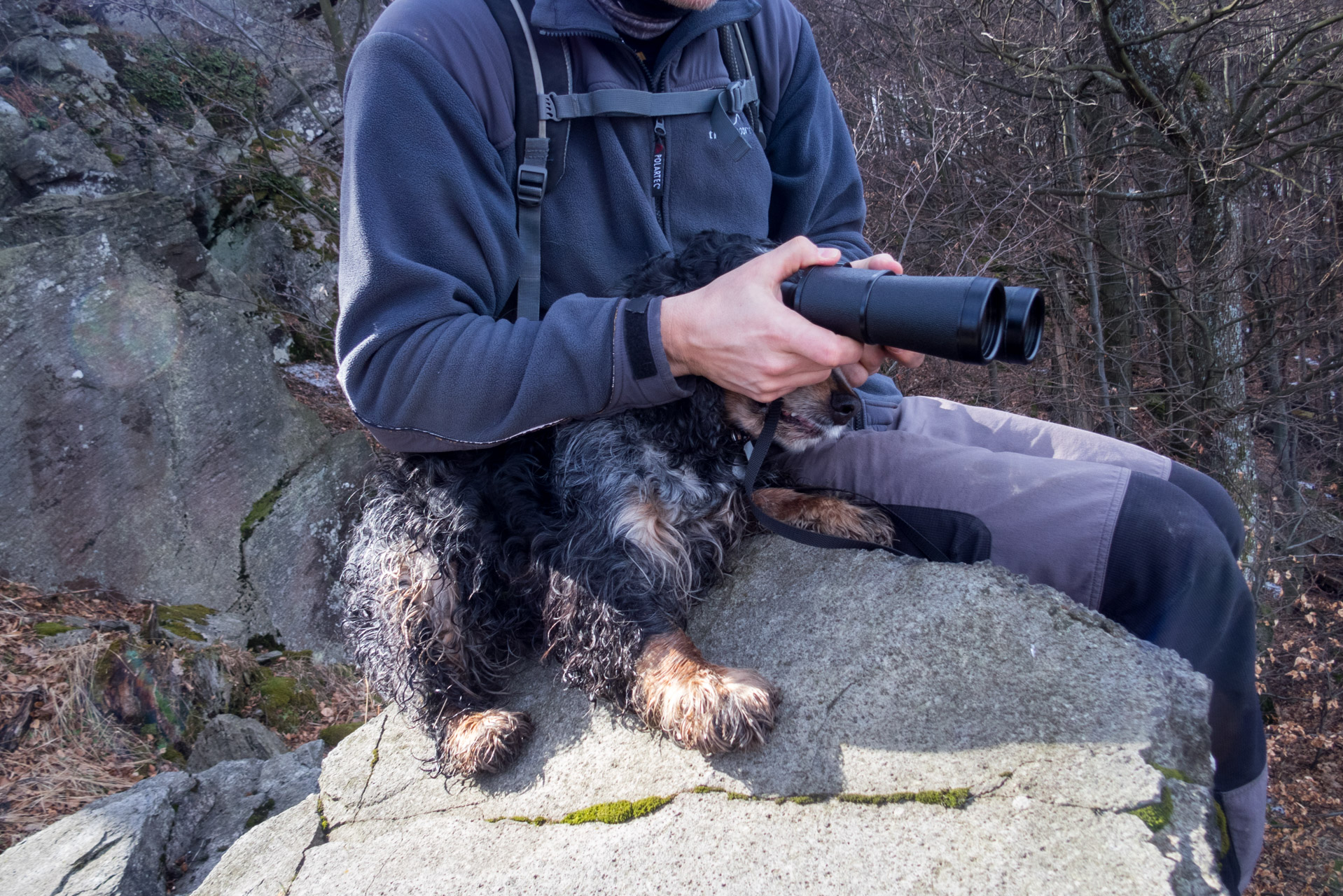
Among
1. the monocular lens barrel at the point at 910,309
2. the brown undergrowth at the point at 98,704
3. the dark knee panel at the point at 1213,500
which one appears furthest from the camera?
the brown undergrowth at the point at 98,704

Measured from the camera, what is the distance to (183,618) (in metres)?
5.77

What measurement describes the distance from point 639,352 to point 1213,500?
1719 mm

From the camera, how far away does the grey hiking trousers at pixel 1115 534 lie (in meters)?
2.00

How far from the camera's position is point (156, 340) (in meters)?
6.19

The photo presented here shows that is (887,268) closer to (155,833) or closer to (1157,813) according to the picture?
(1157,813)

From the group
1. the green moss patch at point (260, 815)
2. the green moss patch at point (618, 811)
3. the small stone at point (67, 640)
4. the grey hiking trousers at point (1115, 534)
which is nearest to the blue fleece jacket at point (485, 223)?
the grey hiking trousers at point (1115, 534)

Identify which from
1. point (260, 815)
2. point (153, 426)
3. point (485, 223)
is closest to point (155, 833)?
point (260, 815)

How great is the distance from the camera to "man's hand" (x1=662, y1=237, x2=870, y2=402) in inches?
71.7

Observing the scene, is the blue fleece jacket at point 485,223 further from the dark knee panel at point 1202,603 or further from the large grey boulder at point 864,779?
the dark knee panel at point 1202,603

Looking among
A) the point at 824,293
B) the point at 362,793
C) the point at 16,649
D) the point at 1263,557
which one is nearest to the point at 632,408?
the point at 824,293

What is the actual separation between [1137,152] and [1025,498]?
19.1 feet

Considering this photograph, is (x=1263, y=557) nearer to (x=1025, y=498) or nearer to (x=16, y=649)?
(x=1025, y=498)

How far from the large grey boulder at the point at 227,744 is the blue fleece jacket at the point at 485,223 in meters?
3.18

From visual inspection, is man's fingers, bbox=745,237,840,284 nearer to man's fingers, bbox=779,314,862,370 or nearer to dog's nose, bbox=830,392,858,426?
man's fingers, bbox=779,314,862,370
